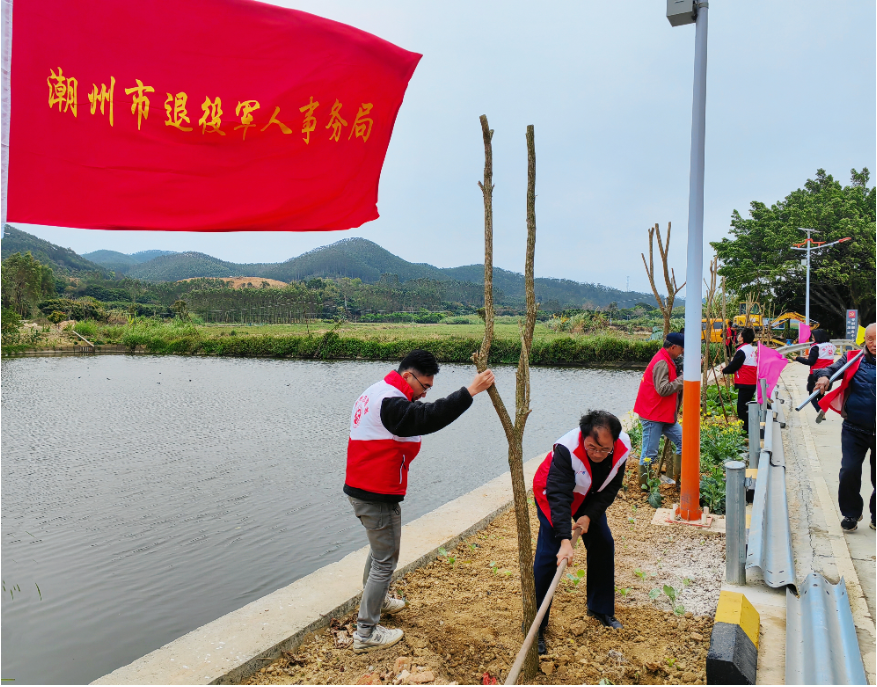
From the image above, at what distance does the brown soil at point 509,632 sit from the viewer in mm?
2916

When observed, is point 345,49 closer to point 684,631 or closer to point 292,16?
point 292,16

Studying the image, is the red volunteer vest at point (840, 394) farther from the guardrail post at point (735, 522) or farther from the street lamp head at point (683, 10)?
the street lamp head at point (683, 10)

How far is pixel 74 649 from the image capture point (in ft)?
13.5

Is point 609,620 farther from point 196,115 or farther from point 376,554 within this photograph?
point 196,115

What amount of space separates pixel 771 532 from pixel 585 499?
1729 millimetres

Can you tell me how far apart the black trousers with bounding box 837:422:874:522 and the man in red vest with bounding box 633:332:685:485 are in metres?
1.33

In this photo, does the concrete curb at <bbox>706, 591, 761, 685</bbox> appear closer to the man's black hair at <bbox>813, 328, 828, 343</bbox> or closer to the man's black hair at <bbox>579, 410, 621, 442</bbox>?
the man's black hair at <bbox>579, 410, 621, 442</bbox>

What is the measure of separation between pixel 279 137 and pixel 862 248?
3810 centimetres

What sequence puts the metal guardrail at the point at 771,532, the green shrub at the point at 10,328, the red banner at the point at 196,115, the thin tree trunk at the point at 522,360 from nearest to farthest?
1. the red banner at the point at 196,115
2. the thin tree trunk at the point at 522,360
3. the metal guardrail at the point at 771,532
4. the green shrub at the point at 10,328

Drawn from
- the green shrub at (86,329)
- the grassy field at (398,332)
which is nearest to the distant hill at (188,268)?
the grassy field at (398,332)

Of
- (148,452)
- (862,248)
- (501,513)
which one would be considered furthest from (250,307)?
(501,513)

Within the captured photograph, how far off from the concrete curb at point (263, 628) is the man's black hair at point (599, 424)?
5.76 feet

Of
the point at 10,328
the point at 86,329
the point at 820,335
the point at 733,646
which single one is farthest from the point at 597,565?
the point at 86,329

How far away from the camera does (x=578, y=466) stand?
3.08 m
